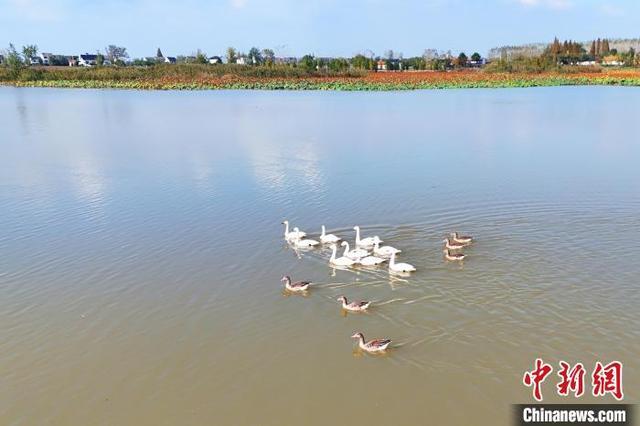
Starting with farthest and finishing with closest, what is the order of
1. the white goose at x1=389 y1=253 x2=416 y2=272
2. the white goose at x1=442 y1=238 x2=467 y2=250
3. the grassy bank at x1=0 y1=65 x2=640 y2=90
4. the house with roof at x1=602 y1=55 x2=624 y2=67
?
the house with roof at x1=602 y1=55 x2=624 y2=67
the grassy bank at x1=0 y1=65 x2=640 y2=90
the white goose at x1=442 y1=238 x2=467 y2=250
the white goose at x1=389 y1=253 x2=416 y2=272

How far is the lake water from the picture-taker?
8.16 meters

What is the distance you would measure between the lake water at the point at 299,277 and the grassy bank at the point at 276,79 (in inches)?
2136

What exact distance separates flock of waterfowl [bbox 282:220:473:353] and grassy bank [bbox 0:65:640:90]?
203 ft

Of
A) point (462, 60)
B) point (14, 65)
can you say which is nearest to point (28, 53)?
point (14, 65)

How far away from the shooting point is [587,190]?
1872 cm

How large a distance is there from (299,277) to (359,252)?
159cm

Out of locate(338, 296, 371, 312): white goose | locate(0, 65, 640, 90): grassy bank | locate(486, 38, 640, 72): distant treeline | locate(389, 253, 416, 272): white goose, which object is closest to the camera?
locate(338, 296, 371, 312): white goose

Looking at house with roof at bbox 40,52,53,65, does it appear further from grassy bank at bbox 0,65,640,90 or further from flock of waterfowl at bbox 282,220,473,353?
flock of waterfowl at bbox 282,220,473,353

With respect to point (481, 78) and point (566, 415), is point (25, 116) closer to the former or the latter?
point (566, 415)

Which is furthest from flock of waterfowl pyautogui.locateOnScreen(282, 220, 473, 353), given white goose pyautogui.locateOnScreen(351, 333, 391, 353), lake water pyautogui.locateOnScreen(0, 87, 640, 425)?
white goose pyautogui.locateOnScreen(351, 333, 391, 353)

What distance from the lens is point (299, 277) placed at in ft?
39.7

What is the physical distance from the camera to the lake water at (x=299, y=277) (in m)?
8.16

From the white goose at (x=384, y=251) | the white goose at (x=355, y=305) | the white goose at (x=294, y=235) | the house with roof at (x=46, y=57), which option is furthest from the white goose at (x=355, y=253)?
the house with roof at (x=46, y=57)

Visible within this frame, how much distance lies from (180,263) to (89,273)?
1.96 metres
